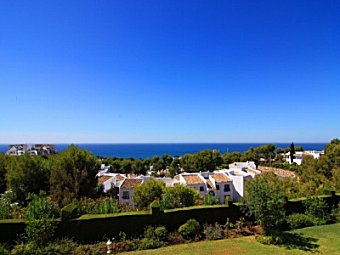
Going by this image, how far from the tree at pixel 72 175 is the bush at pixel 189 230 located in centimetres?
1129

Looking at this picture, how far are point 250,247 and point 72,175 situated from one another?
53.6ft

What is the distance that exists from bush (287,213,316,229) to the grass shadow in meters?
1.31

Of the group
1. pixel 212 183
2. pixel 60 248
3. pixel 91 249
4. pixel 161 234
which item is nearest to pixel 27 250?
pixel 60 248

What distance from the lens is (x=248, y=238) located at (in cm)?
1179

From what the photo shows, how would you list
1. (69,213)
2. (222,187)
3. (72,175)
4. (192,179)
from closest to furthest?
(69,213), (72,175), (192,179), (222,187)

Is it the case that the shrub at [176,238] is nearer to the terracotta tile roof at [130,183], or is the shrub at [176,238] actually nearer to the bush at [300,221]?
the bush at [300,221]

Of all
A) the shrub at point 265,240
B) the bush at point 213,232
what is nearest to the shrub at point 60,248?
the bush at point 213,232

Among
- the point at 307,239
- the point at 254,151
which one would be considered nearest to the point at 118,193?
the point at 307,239

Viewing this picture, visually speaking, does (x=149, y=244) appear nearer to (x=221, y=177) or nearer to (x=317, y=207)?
(x=317, y=207)

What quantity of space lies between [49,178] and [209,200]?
15.0 metres

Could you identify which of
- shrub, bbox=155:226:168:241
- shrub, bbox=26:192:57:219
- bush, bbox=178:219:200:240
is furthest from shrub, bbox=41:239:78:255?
bush, bbox=178:219:200:240

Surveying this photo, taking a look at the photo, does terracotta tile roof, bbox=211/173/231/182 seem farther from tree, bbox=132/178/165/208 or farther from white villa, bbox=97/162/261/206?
tree, bbox=132/178/165/208

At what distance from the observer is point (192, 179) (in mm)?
29641

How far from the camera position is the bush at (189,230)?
38.9ft
